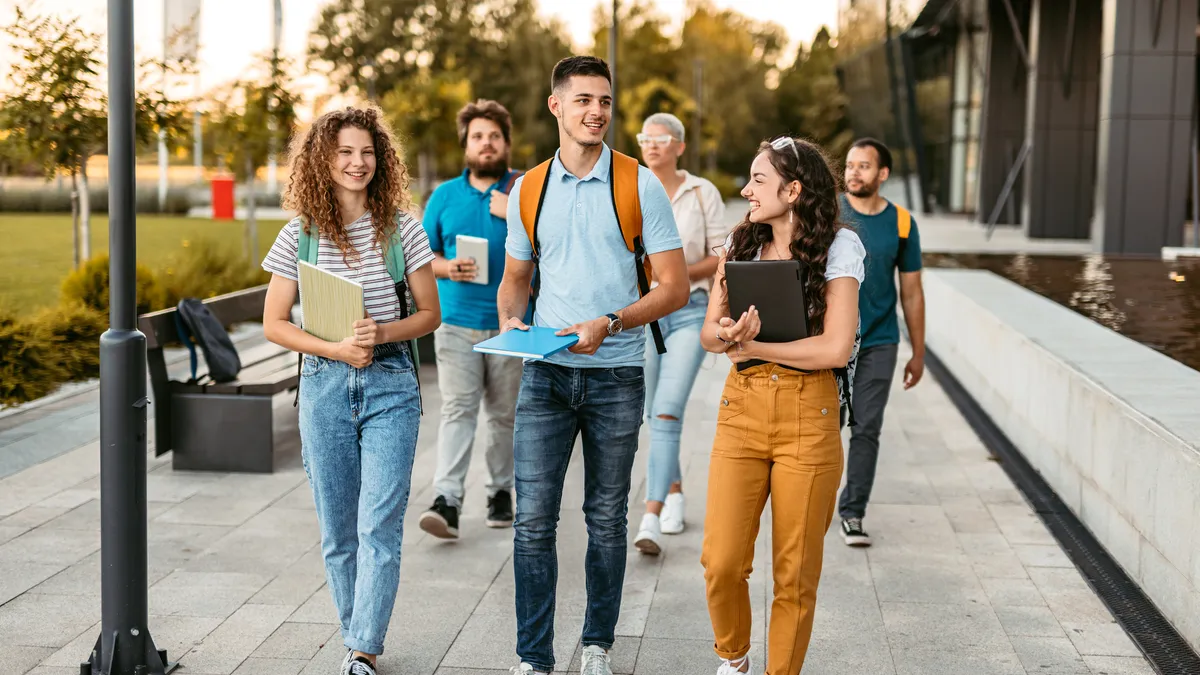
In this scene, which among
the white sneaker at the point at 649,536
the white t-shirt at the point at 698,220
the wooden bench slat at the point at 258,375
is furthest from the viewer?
the wooden bench slat at the point at 258,375

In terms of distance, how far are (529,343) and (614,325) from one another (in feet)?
1.01

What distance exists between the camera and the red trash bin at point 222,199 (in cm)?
2942

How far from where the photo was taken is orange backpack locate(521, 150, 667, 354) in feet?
13.4

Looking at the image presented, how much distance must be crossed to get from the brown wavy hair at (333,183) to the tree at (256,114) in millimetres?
13540

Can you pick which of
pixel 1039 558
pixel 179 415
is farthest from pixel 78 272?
pixel 1039 558

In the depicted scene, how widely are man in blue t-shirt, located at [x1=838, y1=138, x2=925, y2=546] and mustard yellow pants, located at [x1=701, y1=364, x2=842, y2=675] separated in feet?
6.63

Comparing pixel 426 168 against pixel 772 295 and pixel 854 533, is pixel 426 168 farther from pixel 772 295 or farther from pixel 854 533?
pixel 772 295

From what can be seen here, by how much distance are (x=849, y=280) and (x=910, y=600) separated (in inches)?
76.5

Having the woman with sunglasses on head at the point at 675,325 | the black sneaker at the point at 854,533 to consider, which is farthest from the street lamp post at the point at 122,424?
the black sneaker at the point at 854,533

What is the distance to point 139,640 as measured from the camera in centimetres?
412

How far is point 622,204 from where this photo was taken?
13.4ft

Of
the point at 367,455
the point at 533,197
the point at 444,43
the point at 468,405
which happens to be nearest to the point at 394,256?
the point at 533,197

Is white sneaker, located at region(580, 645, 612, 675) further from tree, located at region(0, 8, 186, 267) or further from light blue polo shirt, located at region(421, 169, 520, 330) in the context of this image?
tree, located at region(0, 8, 186, 267)

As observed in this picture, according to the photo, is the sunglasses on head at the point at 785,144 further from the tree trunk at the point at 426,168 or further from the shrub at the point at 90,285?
the tree trunk at the point at 426,168
